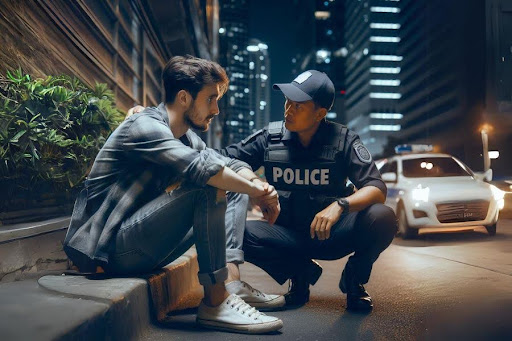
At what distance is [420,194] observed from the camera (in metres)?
7.27

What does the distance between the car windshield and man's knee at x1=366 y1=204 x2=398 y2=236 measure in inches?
219

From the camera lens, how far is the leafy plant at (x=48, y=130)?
3.08 m

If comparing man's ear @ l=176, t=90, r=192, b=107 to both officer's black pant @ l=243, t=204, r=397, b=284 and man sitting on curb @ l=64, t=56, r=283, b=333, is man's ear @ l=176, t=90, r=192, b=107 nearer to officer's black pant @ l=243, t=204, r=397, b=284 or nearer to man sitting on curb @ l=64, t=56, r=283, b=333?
man sitting on curb @ l=64, t=56, r=283, b=333

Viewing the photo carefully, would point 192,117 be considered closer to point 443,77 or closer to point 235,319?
point 235,319

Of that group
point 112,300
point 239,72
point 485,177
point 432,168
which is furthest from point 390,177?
point 239,72

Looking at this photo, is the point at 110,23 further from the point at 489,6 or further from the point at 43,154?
the point at 489,6

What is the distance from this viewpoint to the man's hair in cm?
254

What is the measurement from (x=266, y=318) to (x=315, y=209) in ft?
3.48

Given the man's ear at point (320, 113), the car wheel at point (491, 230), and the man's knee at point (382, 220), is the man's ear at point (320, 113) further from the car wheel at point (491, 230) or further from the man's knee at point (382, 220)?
the car wheel at point (491, 230)

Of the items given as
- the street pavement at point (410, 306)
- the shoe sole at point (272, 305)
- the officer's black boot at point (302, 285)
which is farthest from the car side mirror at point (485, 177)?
the shoe sole at point (272, 305)

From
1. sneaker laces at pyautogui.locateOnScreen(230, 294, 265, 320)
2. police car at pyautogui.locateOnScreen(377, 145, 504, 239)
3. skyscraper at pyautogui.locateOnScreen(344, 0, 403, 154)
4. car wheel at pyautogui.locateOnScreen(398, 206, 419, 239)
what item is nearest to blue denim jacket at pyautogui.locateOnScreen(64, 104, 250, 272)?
sneaker laces at pyautogui.locateOnScreen(230, 294, 265, 320)

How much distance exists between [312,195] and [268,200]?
75cm

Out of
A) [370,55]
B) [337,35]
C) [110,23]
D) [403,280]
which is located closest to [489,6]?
[110,23]

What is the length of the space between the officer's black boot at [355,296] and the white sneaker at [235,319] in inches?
29.0
